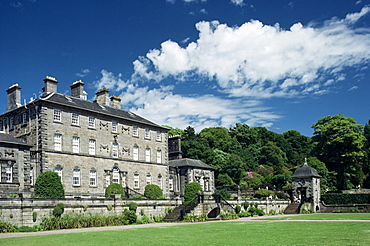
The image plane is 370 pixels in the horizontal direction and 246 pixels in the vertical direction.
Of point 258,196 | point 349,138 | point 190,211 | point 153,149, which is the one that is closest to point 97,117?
point 153,149

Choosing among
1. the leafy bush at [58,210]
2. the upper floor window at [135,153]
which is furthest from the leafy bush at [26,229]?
the upper floor window at [135,153]

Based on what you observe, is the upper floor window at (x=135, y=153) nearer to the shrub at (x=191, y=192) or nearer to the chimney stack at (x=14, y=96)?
the shrub at (x=191, y=192)

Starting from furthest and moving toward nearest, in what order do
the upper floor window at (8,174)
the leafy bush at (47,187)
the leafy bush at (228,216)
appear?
the leafy bush at (228,216) < the upper floor window at (8,174) < the leafy bush at (47,187)

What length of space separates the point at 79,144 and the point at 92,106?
190 inches

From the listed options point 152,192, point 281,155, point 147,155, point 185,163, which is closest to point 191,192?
point 152,192

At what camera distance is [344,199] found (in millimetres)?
48125

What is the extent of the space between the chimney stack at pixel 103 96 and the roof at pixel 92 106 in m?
0.81

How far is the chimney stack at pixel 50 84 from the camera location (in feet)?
123

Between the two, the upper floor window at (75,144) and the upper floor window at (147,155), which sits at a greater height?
the upper floor window at (75,144)

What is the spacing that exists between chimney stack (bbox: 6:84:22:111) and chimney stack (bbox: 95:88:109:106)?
8.32 meters

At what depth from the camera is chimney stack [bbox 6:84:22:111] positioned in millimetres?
37594

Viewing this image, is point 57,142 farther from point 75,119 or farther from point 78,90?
point 78,90

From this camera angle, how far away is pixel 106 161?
38875 millimetres

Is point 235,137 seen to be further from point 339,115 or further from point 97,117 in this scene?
point 97,117
